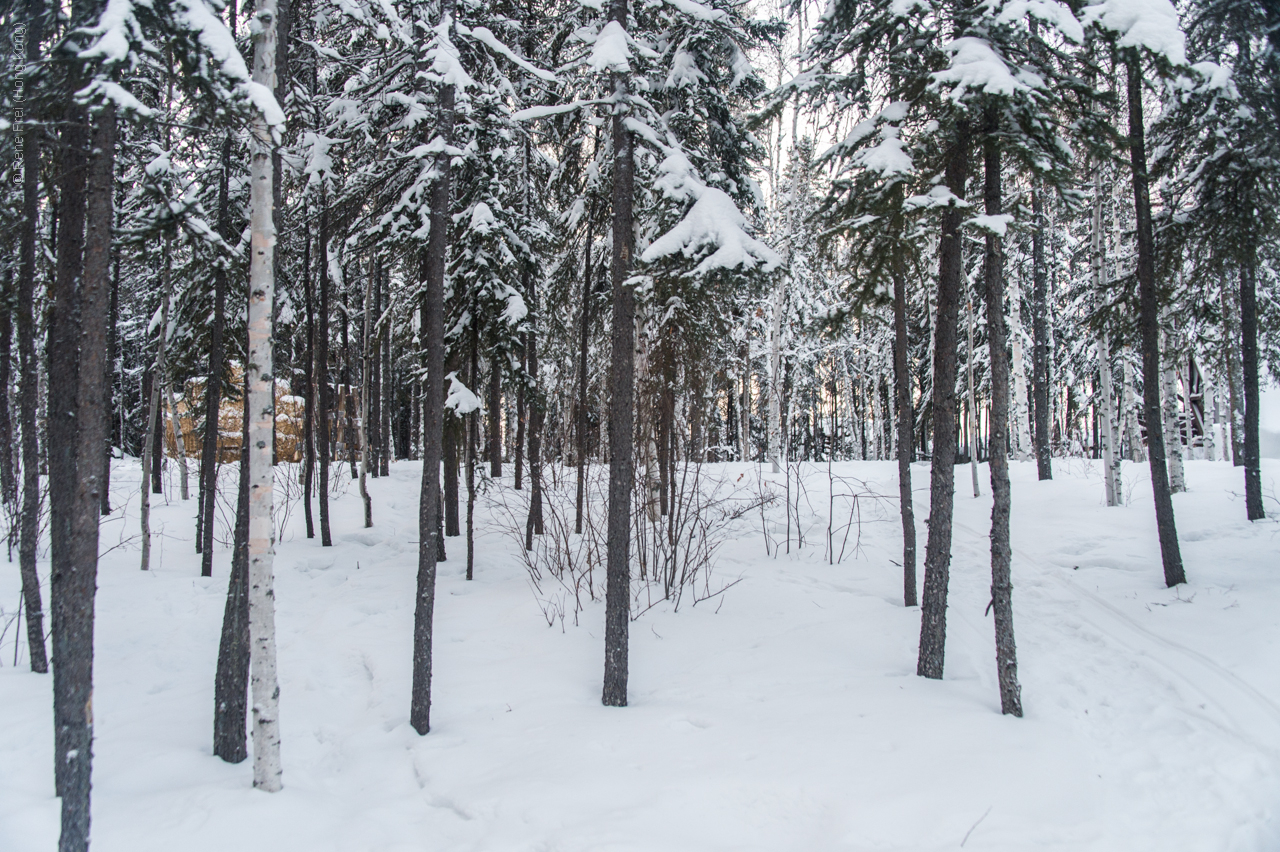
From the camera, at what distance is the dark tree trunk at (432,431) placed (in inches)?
257

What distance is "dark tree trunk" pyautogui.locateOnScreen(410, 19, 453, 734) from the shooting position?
6531 millimetres

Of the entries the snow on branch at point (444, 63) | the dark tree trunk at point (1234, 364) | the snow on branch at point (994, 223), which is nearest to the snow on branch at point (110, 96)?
the snow on branch at point (444, 63)

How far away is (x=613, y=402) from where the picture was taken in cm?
689

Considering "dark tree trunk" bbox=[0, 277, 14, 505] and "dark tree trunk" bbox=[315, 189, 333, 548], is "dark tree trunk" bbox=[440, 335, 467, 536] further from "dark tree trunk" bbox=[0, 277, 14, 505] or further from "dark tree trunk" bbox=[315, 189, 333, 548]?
"dark tree trunk" bbox=[0, 277, 14, 505]

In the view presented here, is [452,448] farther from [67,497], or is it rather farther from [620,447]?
[67,497]

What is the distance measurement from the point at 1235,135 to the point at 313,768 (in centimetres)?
1373

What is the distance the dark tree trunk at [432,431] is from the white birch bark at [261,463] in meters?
1.47

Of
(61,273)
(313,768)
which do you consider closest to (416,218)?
(61,273)

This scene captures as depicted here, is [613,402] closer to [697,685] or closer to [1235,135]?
[697,685]

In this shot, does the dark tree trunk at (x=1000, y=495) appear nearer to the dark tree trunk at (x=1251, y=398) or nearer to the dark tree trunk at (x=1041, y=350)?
the dark tree trunk at (x=1251, y=398)

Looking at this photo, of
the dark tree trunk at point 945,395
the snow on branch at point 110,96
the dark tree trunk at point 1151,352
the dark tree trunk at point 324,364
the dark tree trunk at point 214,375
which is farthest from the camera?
the dark tree trunk at point 324,364

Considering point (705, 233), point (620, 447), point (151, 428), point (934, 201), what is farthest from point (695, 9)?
point (151, 428)

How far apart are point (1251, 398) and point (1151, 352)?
99.2 inches

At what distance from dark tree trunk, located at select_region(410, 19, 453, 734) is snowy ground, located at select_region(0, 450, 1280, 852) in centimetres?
62
